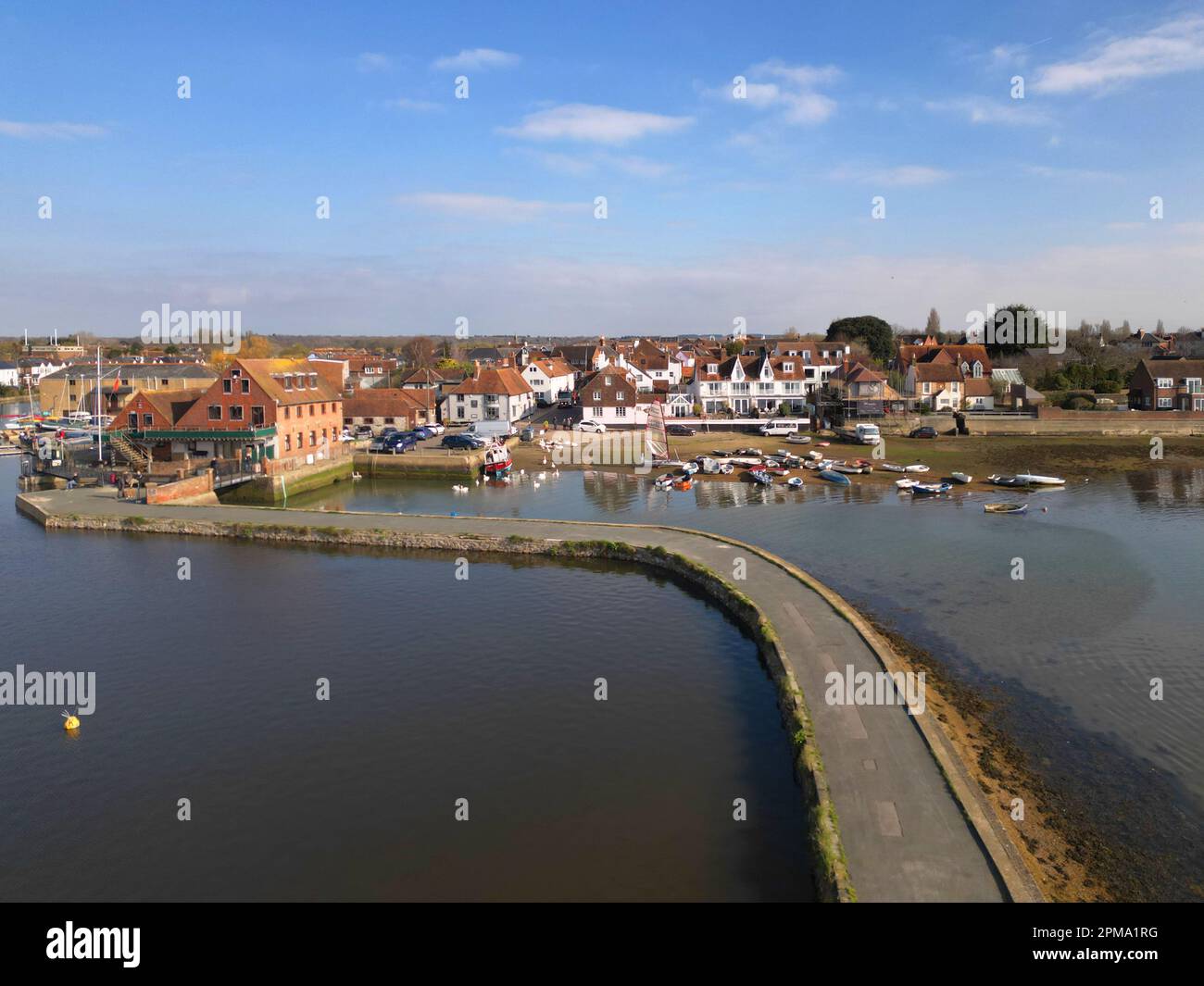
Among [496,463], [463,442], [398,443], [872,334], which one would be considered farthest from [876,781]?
[872,334]

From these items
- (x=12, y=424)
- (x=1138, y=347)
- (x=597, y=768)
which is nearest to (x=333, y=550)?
(x=597, y=768)

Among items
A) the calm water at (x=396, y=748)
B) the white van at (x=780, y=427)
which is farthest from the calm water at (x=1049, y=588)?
the white van at (x=780, y=427)

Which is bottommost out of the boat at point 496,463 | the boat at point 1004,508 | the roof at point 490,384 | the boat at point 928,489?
the boat at point 1004,508

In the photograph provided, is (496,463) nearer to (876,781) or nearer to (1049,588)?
(1049,588)

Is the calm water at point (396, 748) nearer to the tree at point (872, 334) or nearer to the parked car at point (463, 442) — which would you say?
the parked car at point (463, 442)

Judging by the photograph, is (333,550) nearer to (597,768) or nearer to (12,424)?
(597,768)

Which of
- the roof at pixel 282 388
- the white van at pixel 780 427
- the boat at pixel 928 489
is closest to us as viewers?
the boat at pixel 928 489
